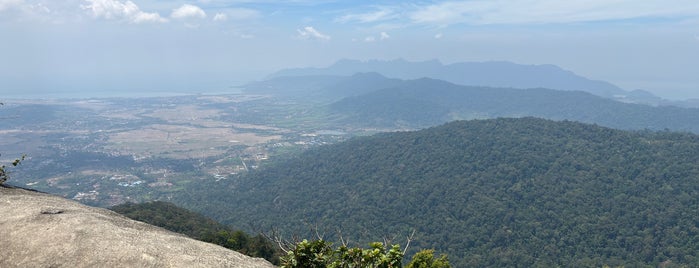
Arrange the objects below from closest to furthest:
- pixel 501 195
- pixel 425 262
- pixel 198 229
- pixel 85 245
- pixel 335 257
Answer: pixel 85 245, pixel 335 257, pixel 425 262, pixel 198 229, pixel 501 195

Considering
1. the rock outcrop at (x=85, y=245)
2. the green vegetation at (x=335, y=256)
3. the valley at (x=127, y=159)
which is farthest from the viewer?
the valley at (x=127, y=159)

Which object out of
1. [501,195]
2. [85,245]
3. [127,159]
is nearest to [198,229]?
[85,245]

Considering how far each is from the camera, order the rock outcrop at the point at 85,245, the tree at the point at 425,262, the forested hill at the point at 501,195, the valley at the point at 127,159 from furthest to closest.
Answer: the valley at the point at 127,159, the forested hill at the point at 501,195, the tree at the point at 425,262, the rock outcrop at the point at 85,245

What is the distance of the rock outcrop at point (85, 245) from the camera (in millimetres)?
9453

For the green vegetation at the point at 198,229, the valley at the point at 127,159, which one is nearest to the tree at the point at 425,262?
the green vegetation at the point at 198,229

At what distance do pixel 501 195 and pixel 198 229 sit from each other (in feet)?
195

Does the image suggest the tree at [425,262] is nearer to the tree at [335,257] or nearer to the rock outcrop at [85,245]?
the tree at [335,257]

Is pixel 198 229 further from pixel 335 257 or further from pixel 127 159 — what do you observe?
pixel 127 159

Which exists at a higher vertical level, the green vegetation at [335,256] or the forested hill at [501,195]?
the green vegetation at [335,256]

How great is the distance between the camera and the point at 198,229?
1948 inches

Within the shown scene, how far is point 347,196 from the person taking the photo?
95562mm

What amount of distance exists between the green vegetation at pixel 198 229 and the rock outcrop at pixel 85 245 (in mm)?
25051

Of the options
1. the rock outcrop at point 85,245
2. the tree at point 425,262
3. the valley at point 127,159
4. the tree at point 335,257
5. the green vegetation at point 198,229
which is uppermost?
the rock outcrop at point 85,245

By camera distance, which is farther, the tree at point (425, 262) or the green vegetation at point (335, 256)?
the tree at point (425, 262)
